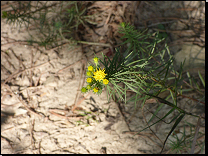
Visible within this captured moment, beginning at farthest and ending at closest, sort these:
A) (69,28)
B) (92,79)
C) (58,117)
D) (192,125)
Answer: (69,28)
(58,117)
(192,125)
(92,79)

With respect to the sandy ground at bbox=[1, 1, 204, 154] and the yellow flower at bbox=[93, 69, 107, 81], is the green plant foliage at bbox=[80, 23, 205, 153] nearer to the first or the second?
the yellow flower at bbox=[93, 69, 107, 81]

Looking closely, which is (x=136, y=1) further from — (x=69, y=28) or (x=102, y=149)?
(x=102, y=149)

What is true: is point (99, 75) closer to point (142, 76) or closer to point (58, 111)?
point (142, 76)

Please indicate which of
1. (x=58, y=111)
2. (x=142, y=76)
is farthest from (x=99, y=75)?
(x=58, y=111)

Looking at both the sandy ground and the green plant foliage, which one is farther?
the sandy ground

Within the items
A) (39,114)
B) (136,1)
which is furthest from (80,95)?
(136,1)

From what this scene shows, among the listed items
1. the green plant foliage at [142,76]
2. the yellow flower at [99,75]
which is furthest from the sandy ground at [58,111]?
the yellow flower at [99,75]

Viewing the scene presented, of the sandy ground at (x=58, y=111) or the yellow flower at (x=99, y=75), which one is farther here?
the sandy ground at (x=58, y=111)

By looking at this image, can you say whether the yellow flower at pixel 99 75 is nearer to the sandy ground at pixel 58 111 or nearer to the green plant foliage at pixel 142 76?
Answer: the green plant foliage at pixel 142 76

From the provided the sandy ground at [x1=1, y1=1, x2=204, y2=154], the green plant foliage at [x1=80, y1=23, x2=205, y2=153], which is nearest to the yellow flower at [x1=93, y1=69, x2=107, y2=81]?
the green plant foliage at [x1=80, y1=23, x2=205, y2=153]
